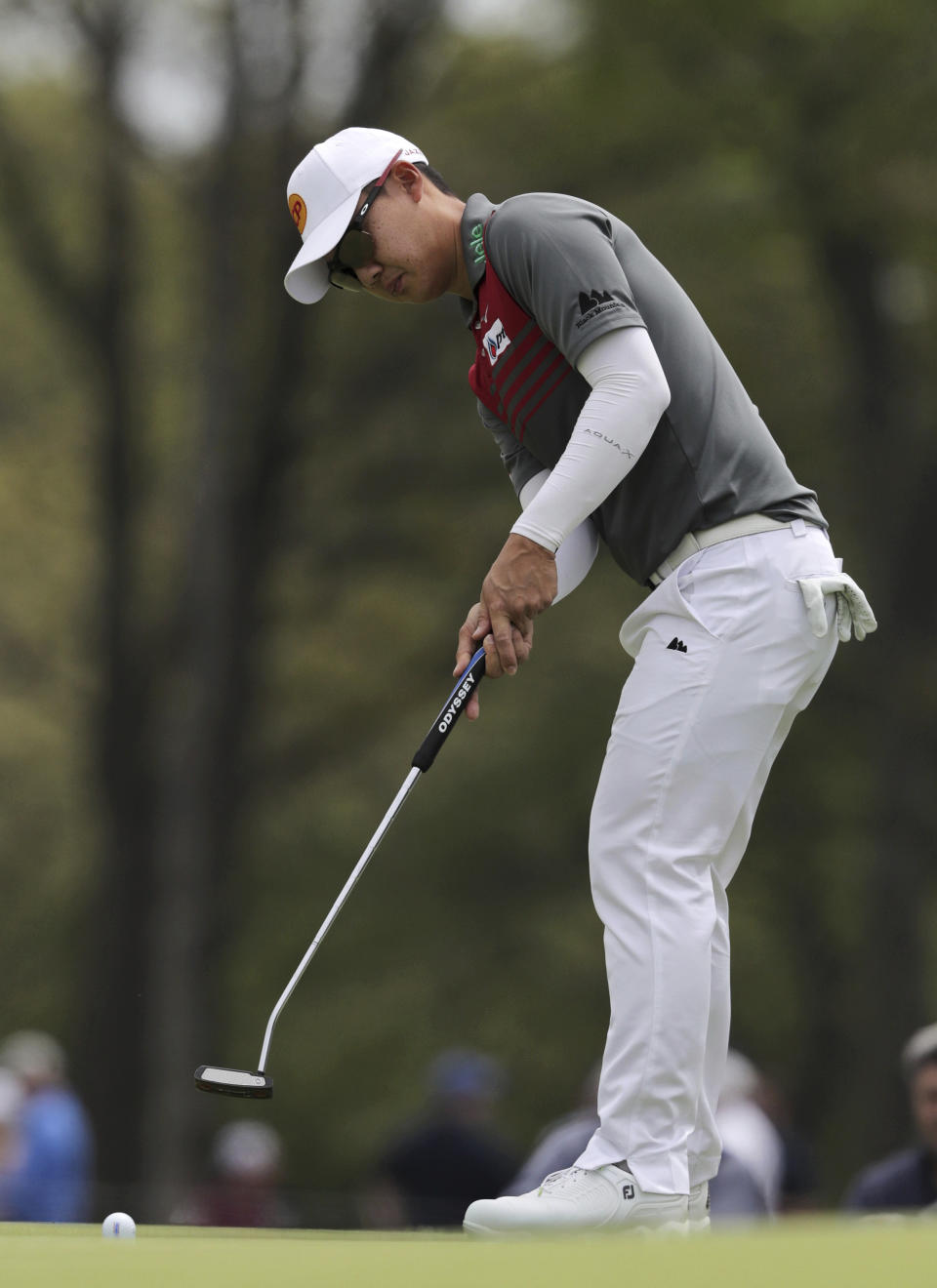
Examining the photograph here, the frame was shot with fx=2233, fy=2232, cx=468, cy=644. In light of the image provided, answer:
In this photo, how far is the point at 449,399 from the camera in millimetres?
18266

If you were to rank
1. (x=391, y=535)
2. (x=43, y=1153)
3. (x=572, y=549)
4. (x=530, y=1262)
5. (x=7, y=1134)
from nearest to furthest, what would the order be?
(x=530, y=1262)
(x=572, y=549)
(x=7, y=1134)
(x=43, y=1153)
(x=391, y=535)

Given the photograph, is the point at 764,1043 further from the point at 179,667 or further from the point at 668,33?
the point at 668,33

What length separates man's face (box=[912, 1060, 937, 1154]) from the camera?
24.0 ft

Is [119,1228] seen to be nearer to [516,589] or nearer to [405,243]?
[516,589]

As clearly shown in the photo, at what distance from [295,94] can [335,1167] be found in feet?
38.6

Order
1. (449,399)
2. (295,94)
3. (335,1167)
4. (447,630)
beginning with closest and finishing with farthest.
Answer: (295,94) < (449,399) < (447,630) < (335,1167)

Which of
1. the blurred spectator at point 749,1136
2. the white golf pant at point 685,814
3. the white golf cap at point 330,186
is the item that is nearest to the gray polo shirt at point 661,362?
the white golf pant at point 685,814

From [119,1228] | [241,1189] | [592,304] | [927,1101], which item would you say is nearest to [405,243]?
[592,304]

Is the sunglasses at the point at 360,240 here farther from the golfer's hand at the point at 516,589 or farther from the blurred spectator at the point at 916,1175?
the blurred spectator at the point at 916,1175

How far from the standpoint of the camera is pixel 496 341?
4.68 meters

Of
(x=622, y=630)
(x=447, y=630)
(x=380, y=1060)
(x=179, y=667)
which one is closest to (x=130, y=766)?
(x=179, y=667)

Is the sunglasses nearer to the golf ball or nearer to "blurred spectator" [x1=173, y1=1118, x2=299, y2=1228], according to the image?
the golf ball

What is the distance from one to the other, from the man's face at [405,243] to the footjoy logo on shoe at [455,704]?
82 cm

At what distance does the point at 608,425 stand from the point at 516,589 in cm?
38
